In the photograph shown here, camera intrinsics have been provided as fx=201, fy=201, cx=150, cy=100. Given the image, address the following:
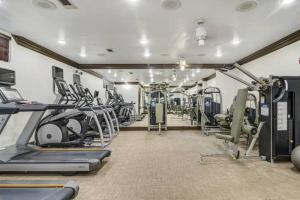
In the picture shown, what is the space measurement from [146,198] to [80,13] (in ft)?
10.2

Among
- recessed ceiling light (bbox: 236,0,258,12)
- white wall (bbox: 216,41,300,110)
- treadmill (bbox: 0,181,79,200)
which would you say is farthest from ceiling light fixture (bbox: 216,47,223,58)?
treadmill (bbox: 0,181,79,200)

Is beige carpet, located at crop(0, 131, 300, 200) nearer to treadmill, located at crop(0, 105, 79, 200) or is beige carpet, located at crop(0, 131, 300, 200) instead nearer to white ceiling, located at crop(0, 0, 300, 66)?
treadmill, located at crop(0, 105, 79, 200)

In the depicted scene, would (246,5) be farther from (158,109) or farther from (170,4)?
(158,109)

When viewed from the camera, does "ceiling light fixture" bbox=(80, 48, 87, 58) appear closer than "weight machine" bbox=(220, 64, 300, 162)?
No

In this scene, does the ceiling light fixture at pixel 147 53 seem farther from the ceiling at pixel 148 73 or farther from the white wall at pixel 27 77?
the white wall at pixel 27 77

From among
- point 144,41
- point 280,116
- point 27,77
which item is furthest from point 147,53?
point 280,116

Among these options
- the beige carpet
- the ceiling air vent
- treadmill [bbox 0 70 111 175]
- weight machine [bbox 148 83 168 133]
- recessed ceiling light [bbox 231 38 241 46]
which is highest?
the ceiling air vent

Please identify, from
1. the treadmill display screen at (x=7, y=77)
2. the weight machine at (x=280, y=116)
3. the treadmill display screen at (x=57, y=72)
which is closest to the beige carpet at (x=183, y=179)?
the weight machine at (x=280, y=116)

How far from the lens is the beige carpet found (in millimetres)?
2400

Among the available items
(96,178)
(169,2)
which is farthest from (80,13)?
(96,178)

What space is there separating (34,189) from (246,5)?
150 inches

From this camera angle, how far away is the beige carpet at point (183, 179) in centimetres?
240

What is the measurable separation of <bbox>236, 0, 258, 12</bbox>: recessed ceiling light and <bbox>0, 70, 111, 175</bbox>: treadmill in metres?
3.32

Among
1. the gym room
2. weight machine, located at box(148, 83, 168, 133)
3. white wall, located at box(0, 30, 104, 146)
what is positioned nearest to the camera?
the gym room
